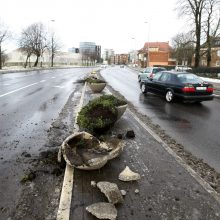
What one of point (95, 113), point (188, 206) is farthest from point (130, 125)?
point (188, 206)

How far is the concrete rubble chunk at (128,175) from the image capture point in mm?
4789

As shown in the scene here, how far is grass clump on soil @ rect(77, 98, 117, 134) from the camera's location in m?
7.14

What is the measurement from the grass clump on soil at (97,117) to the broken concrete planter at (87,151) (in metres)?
1.28

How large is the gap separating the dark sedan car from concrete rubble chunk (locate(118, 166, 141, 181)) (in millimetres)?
9496

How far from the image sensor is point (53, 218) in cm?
368

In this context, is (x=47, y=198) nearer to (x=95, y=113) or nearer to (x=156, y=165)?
(x=156, y=165)

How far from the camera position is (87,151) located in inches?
215

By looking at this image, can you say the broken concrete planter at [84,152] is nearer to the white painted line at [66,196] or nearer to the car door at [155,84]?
the white painted line at [66,196]

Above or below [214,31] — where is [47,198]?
below

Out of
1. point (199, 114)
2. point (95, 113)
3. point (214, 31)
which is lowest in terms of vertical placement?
point (199, 114)

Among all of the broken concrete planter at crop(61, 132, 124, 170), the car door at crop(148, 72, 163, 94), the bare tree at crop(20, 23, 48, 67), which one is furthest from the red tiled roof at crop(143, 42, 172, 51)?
the broken concrete planter at crop(61, 132, 124, 170)

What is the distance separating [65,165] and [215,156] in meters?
3.09

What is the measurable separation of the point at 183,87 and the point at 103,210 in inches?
432

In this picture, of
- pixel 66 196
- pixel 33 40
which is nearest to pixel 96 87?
pixel 66 196
